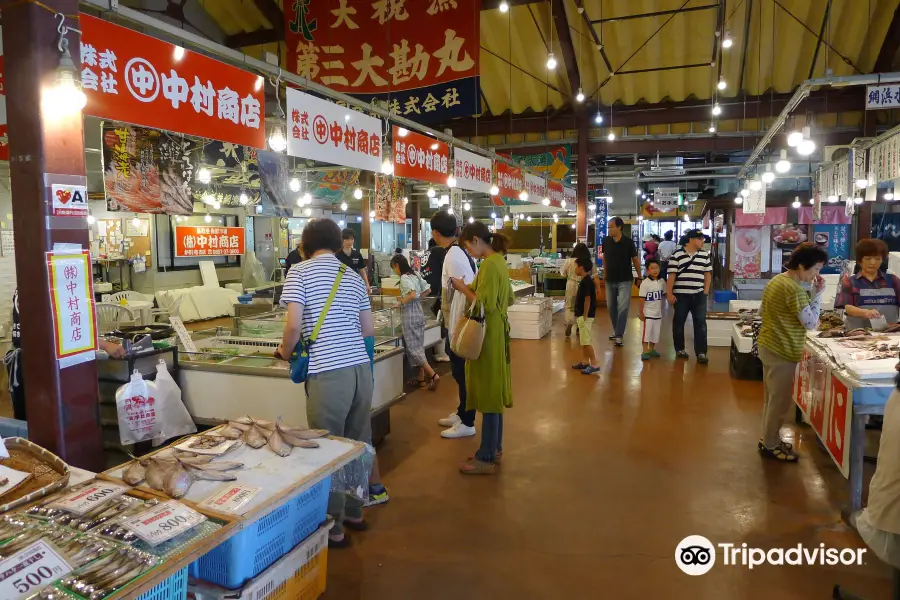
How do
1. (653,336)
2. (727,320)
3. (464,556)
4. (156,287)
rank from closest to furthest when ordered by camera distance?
1. (464,556)
2. (653,336)
3. (727,320)
4. (156,287)

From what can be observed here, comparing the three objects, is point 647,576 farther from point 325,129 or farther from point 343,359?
point 325,129

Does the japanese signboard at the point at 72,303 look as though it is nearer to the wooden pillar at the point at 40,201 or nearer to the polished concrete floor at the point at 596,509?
the wooden pillar at the point at 40,201

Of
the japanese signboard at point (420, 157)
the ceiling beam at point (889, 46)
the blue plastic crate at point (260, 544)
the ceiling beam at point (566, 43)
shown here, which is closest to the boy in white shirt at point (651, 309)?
the japanese signboard at point (420, 157)

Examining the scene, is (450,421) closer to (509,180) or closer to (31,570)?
(31,570)

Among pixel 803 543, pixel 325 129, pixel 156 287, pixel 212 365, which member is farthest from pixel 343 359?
pixel 156 287

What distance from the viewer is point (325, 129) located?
506 cm

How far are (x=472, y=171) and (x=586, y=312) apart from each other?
283 centimetres

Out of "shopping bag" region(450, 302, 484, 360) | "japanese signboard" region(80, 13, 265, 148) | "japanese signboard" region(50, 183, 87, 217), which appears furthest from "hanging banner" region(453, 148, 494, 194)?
"japanese signboard" region(50, 183, 87, 217)

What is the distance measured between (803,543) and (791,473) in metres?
1.11

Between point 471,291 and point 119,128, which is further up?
point 119,128

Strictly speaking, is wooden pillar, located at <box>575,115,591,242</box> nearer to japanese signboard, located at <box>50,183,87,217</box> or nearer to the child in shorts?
the child in shorts

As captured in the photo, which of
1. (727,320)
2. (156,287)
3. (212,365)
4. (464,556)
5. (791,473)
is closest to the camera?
(464,556)

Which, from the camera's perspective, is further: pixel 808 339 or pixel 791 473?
pixel 808 339

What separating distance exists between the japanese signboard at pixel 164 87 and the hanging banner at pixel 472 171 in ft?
13.9
